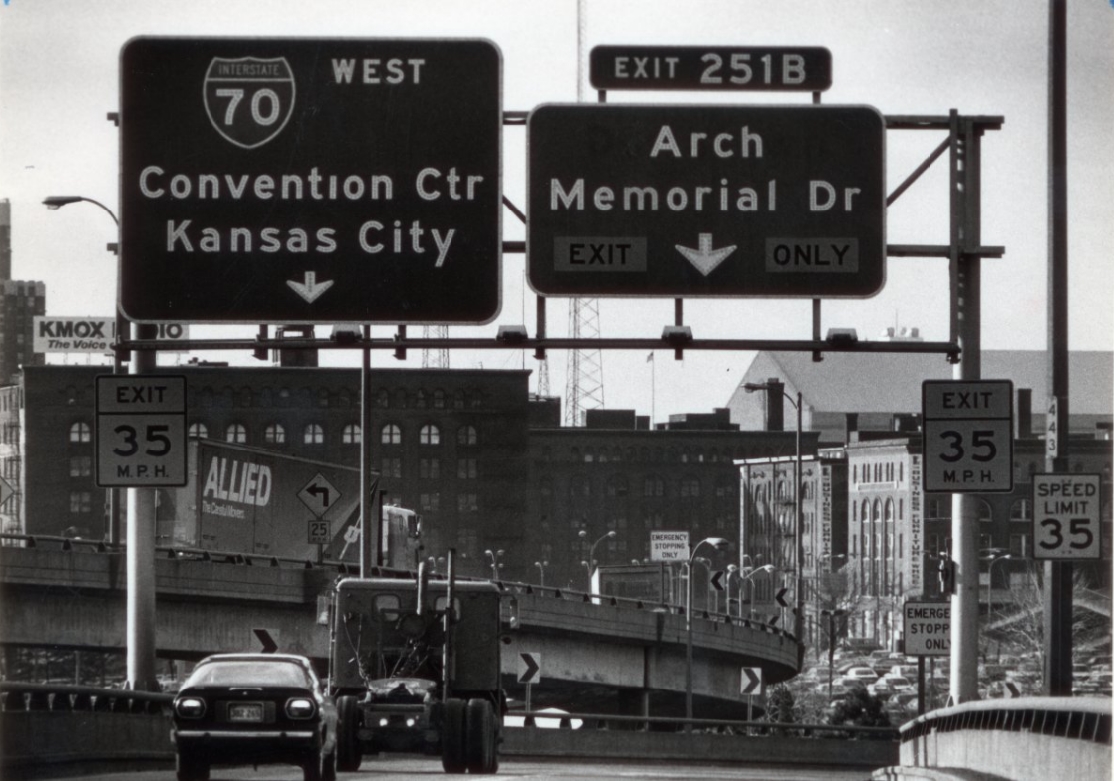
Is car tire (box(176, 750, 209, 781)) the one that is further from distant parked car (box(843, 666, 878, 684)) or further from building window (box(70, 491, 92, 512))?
building window (box(70, 491, 92, 512))

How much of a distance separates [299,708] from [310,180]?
533 cm

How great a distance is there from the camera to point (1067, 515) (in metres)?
20.4

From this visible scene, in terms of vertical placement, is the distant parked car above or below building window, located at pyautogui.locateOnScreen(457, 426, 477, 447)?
below

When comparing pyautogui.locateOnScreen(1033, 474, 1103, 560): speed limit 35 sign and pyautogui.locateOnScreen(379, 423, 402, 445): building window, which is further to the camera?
pyautogui.locateOnScreen(379, 423, 402, 445): building window

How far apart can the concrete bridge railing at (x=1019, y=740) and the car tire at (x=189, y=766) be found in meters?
8.05

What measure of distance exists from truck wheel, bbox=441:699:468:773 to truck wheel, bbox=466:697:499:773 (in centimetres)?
9

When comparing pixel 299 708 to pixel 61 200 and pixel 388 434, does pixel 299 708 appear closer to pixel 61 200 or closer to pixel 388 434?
pixel 61 200

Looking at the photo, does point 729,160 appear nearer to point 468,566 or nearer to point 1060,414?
point 1060,414

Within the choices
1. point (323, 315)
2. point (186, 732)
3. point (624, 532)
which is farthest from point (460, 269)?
point (624, 532)

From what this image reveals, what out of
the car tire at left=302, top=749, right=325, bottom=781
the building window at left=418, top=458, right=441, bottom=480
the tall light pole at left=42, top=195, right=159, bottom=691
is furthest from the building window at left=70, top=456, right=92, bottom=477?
the car tire at left=302, top=749, right=325, bottom=781

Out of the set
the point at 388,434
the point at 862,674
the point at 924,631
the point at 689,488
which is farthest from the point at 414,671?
the point at 689,488

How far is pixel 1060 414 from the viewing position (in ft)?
67.9

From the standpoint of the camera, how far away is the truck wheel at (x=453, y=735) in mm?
24047

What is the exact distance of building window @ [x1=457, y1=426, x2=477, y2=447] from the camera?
151 meters
